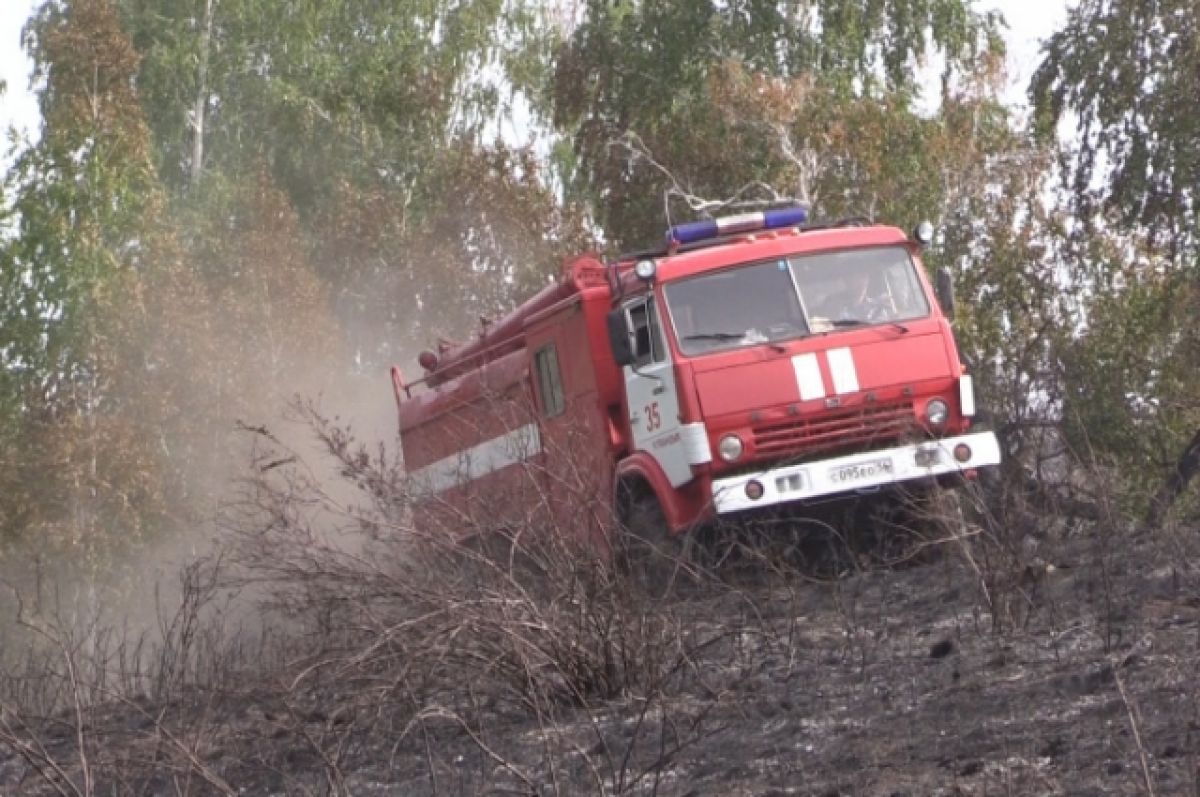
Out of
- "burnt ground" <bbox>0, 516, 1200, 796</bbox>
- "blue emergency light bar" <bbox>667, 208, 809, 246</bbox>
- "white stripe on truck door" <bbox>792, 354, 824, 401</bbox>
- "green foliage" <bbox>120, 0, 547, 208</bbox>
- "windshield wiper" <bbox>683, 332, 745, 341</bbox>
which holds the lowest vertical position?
"burnt ground" <bbox>0, 516, 1200, 796</bbox>

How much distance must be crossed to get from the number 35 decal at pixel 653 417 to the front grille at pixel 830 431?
2.25ft

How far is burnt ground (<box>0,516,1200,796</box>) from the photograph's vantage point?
680 centimetres

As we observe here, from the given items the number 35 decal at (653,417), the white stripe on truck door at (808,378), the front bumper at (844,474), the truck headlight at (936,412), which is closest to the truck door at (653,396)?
the number 35 decal at (653,417)

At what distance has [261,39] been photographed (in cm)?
4119

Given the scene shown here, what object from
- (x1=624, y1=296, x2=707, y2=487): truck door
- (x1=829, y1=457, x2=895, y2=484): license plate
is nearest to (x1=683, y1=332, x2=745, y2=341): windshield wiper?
(x1=624, y1=296, x2=707, y2=487): truck door

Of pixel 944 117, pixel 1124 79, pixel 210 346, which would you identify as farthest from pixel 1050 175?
pixel 210 346

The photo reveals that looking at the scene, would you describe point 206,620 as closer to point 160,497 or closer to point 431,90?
point 160,497

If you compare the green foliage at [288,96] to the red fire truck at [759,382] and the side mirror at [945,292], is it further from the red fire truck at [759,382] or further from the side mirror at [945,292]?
the side mirror at [945,292]

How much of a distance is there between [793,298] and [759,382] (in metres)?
0.71

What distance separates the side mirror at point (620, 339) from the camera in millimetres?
13805

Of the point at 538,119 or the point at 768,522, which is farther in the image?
the point at 538,119

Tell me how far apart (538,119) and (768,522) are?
3150 centimetres

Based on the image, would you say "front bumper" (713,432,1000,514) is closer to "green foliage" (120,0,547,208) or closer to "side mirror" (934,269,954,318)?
"side mirror" (934,269,954,318)

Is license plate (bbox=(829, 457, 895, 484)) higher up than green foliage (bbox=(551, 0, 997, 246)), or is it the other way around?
green foliage (bbox=(551, 0, 997, 246))
